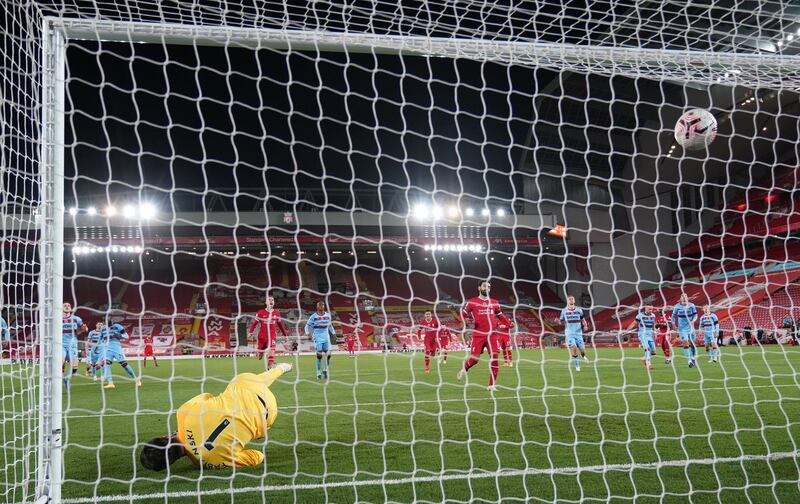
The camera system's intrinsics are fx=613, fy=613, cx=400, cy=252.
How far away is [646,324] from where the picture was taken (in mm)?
11422

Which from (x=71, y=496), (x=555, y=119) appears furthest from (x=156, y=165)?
(x=71, y=496)

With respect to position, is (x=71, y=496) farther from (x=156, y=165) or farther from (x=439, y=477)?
(x=156, y=165)

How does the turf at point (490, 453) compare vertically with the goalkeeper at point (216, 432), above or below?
below

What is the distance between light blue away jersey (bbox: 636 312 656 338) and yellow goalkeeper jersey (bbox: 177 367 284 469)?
9008 mm

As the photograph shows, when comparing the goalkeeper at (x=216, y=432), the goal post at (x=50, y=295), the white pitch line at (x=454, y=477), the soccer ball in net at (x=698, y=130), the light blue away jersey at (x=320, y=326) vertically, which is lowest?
the white pitch line at (x=454, y=477)

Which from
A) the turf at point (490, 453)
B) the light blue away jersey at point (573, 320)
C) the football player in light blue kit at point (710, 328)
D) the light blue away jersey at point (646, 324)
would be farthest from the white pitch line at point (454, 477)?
the football player in light blue kit at point (710, 328)

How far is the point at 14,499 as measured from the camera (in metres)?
3.24

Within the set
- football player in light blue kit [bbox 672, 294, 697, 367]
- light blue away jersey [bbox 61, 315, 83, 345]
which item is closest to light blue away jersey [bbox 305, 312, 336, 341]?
light blue away jersey [bbox 61, 315, 83, 345]

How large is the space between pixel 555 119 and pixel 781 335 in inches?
476

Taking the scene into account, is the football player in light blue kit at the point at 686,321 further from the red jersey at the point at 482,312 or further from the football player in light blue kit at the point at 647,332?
the red jersey at the point at 482,312

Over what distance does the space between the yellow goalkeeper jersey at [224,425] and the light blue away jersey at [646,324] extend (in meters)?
9.01

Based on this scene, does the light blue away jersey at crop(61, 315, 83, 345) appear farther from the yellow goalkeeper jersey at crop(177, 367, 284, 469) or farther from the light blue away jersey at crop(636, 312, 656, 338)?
the light blue away jersey at crop(636, 312, 656, 338)

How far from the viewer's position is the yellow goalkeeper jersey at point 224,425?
Answer: 3777mm

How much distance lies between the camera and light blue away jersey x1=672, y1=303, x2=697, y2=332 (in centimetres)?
1139
